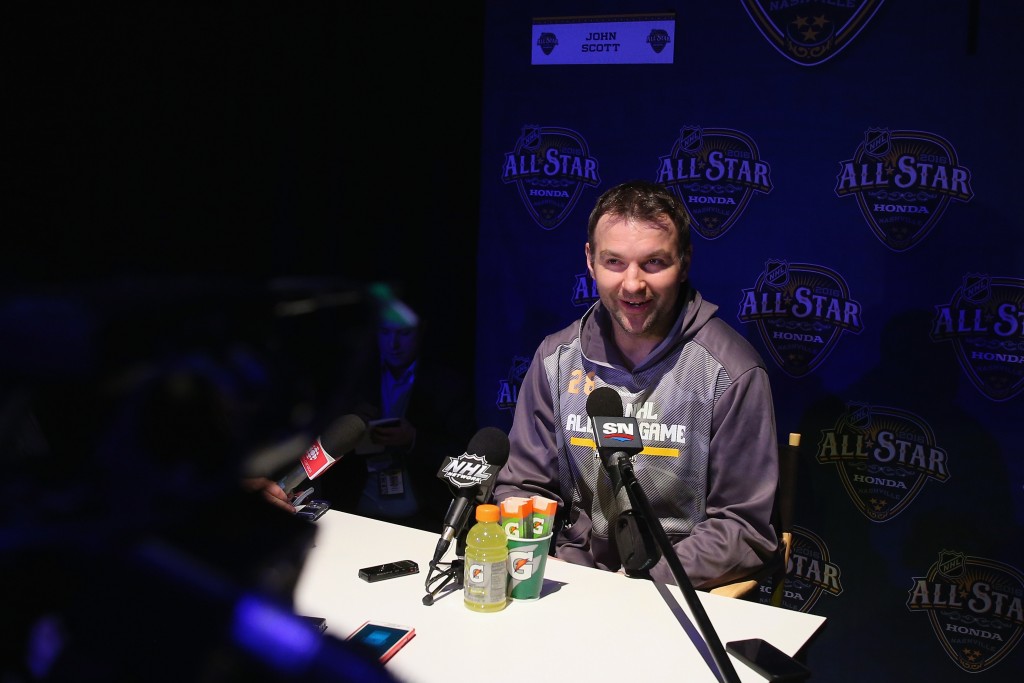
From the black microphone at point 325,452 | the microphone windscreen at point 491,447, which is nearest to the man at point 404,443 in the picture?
the black microphone at point 325,452

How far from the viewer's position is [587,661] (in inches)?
58.8

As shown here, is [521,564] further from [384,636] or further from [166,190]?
[166,190]

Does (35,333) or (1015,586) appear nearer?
(35,333)

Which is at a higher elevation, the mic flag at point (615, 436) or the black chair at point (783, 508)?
the mic flag at point (615, 436)

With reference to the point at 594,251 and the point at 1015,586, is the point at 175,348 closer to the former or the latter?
the point at 594,251

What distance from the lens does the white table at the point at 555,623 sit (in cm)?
147

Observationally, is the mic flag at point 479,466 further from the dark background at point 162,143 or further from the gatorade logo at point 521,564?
the dark background at point 162,143

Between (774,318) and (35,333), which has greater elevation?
(35,333)

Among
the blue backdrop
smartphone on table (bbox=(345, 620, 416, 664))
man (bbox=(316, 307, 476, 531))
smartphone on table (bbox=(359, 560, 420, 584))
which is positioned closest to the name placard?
the blue backdrop

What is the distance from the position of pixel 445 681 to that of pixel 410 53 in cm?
250

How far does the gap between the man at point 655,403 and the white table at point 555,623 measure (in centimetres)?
46

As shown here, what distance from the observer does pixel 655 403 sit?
7.82 ft

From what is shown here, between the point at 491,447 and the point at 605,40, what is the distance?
2.08 m

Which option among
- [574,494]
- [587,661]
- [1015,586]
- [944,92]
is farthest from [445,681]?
[944,92]
